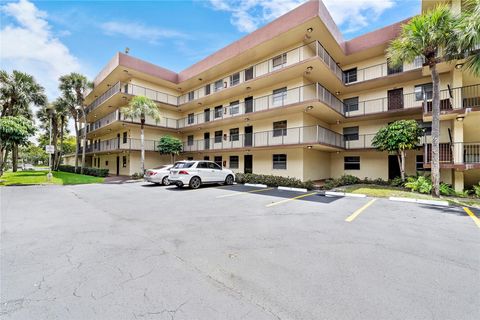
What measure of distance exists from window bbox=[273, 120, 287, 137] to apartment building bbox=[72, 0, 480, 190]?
0.29 feet

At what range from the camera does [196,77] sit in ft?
72.4

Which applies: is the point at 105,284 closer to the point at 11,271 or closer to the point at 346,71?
the point at 11,271

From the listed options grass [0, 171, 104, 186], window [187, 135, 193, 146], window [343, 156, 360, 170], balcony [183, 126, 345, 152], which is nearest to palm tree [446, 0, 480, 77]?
balcony [183, 126, 345, 152]

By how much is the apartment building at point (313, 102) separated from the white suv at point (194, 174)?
14.2 ft

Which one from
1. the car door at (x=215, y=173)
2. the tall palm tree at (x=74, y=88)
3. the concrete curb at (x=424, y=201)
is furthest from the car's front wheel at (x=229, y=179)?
the tall palm tree at (x=74, y=88)

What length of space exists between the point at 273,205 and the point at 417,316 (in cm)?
591

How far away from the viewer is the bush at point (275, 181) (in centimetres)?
1350

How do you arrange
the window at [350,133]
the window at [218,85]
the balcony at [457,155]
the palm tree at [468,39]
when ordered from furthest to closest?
the window at [218,85] < the window at [350,133] < the balcony at [457,155] < the palm tree at [468,39]

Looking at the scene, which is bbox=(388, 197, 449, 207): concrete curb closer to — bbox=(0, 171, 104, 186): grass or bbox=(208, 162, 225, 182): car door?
bbox=(208, 162, 225, 182): car door

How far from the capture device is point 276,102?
16594mm

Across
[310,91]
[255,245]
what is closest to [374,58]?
[310,91]

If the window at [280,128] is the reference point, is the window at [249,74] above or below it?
above

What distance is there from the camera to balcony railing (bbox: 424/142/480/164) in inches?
424

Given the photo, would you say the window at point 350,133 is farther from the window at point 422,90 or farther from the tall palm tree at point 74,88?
the tall palm tree at point 74,88
